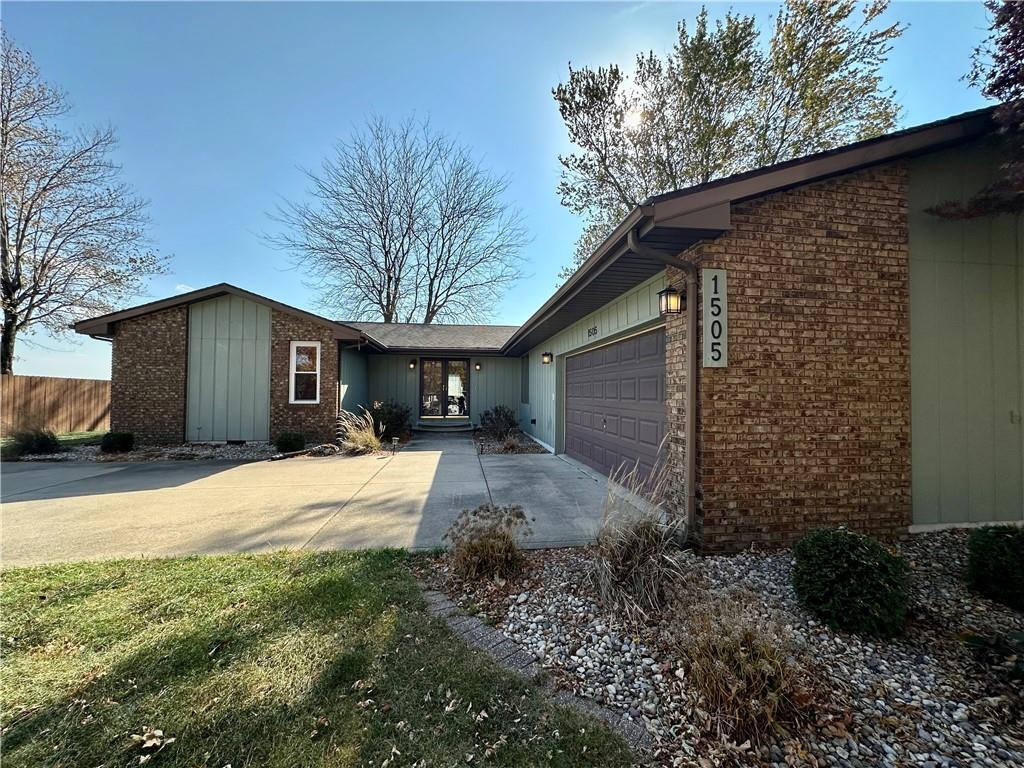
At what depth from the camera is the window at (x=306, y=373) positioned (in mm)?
10617

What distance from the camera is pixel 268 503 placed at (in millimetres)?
5312

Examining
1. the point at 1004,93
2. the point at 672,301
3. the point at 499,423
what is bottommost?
the point at 499,423

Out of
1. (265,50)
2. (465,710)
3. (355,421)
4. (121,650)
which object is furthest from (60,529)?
(265,50)

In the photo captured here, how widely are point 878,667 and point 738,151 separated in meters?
12.4

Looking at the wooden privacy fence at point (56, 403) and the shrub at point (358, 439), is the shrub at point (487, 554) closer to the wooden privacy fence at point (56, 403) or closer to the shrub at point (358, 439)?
the shrub at point (358, 439)

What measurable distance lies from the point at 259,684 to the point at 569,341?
749 centimetres

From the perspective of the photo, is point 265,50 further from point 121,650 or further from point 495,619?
point 495,619

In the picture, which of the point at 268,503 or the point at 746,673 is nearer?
the point at 746,673

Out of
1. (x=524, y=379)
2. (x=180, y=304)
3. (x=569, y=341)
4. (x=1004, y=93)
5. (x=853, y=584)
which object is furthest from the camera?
(x=524, y=379)

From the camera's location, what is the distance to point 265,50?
6.95 metres

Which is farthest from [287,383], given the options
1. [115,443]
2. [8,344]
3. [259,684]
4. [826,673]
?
[8,344]

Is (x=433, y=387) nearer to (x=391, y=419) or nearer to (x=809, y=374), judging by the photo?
(x=391, y=419)

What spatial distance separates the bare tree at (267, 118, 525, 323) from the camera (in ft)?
63.4

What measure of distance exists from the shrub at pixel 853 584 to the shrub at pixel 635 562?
82cm
